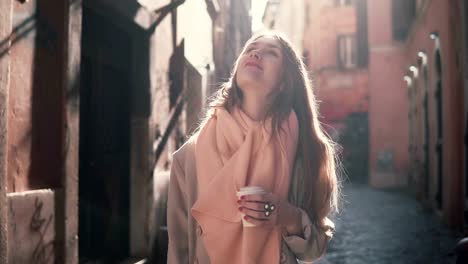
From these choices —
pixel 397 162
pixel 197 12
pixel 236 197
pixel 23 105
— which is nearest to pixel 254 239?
pixel 236 197

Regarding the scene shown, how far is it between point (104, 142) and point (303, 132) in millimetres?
2966

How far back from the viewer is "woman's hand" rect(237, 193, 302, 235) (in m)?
1.92

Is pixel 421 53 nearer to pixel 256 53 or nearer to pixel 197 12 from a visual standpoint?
pixel 197 12

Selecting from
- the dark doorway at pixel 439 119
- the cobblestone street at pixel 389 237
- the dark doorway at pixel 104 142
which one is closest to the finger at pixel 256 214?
the dark doorway at pixel 104 142

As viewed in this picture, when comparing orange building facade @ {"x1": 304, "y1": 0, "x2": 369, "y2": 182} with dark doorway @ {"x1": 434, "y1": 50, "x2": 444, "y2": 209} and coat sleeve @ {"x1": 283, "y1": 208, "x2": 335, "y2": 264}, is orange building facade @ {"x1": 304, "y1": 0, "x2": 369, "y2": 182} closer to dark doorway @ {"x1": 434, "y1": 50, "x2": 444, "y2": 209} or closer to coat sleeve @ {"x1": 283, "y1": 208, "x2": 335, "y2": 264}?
dark doorway @ {"x1": 434, "y1": 50, "x2": 444, "y2": 209}

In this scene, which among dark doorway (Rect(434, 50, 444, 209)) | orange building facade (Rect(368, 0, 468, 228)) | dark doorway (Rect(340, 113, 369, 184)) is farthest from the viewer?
Result: dark doorway (Rect(340, 113, 369, 184))

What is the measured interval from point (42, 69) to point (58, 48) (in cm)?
22

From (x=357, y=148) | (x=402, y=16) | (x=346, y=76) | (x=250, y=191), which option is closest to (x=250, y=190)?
(x=250, y=191)

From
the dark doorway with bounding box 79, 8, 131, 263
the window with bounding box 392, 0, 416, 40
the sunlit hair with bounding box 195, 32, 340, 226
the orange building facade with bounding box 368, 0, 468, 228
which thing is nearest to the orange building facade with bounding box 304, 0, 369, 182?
the orange building facade with bounding box 368, 0, 468, 228

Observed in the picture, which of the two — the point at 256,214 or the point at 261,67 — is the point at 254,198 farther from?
the point at 261,67

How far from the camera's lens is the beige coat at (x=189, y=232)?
217cm

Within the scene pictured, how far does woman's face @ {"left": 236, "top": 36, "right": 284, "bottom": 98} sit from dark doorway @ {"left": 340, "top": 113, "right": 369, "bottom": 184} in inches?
928

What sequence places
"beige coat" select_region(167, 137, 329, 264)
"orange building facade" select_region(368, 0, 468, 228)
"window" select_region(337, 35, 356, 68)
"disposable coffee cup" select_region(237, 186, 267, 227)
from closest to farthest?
"disposable coffee cup" select_region(237, 186, 267, 227) → "beige coat" select_region(167, 137, 329, 264) → "orange building facade" select_region(368, 0, 468, 228) → "window" select_region(337, 35, 356, 68)

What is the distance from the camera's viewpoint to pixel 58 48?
3650 mm
